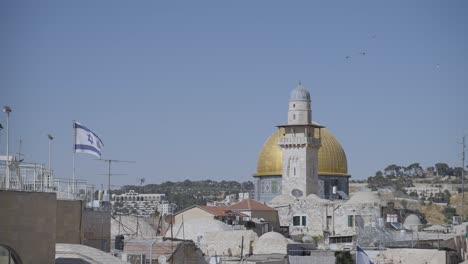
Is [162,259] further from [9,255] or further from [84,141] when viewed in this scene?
[9,255]

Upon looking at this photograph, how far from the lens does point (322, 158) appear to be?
7569cm

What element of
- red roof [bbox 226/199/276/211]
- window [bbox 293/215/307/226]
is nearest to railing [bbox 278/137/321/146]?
window [bbox 293/215/307/226]

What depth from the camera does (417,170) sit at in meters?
163

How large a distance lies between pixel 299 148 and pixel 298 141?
539mm

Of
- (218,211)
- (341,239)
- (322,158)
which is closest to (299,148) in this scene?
(322,158)

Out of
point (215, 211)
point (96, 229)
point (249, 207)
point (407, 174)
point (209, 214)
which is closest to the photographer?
point (96, 229)

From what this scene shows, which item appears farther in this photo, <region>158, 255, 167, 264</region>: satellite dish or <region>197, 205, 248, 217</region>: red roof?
<region>197, 205, 248, 217</region>: red roof

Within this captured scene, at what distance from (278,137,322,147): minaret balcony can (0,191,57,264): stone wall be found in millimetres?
53041

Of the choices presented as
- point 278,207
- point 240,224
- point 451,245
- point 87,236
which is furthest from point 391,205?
point 87,236

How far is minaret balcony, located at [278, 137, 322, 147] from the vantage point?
68.7m

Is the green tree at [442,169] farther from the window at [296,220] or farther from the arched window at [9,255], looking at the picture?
the arched window at [9,255]

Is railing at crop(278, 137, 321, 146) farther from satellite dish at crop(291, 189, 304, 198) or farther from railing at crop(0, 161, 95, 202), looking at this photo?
railing at crop(0, 161, 95, 202)

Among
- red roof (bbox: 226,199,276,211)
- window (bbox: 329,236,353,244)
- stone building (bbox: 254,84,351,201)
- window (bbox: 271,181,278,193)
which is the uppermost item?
stone building (bbox: 254,84,351,201)

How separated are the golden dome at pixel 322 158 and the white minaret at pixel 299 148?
4.74 meters
